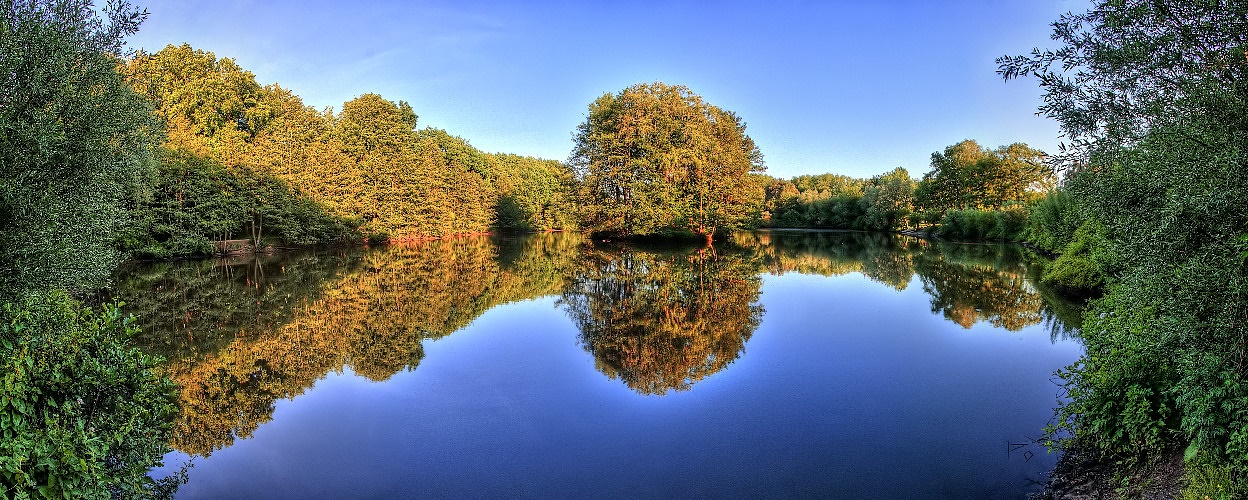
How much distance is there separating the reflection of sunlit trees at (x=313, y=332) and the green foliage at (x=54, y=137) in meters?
2.37

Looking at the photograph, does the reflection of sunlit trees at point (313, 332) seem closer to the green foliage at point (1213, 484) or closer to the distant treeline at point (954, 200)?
the green foliage at point (1213, 484)

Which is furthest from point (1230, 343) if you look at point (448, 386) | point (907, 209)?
point (907, 209)

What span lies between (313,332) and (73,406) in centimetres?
892

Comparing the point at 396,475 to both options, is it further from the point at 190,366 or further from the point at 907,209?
the point at 907,209

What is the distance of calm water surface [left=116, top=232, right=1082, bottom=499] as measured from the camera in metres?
5.81

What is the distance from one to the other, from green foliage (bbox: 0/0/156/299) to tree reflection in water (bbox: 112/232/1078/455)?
2.51 m

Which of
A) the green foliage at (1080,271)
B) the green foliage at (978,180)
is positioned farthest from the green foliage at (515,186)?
the green foliage at (1080,271)

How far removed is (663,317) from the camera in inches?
548

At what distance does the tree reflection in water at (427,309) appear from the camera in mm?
9398

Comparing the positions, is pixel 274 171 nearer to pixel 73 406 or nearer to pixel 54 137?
pixel 54 137

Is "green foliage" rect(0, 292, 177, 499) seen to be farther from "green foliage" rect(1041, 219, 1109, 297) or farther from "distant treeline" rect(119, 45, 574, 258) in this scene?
"distant treeline" rect(119, 45, 574, 258)

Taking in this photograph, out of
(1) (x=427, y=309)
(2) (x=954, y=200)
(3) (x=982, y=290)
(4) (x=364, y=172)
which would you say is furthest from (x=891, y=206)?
(1) (x=427, y=309)

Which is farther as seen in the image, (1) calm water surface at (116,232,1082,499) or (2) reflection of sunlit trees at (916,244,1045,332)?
(2) reflection of sunlit trees at (916,244,1045,332)

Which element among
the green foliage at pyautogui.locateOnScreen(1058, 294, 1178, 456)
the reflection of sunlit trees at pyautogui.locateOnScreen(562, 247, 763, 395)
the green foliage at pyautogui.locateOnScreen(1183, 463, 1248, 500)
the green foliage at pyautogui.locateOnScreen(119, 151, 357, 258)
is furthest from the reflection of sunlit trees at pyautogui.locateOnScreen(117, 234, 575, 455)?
the green foliage at pyautogui.locateOnScreen(1058, 294, 1178, 456)
